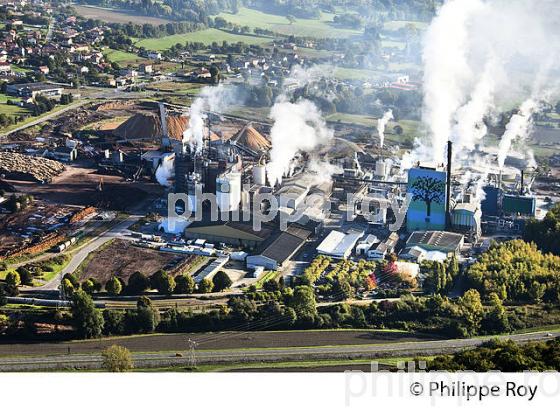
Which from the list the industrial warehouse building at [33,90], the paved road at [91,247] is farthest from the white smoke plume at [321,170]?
the industrial warehouse building at [33,90]

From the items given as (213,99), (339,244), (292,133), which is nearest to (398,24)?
(213,99)

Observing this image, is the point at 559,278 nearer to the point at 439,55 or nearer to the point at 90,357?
the point at 90,357

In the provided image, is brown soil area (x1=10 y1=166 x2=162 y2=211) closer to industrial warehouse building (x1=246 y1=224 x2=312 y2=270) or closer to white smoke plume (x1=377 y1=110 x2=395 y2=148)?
industrial warehouse building (x1=246 y1=224 x2=312 y2=270)

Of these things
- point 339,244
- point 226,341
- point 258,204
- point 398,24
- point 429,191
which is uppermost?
point 398,24

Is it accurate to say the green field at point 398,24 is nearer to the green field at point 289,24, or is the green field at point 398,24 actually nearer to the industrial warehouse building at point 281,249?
the green field at point 289,24

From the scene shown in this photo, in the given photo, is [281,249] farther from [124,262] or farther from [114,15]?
[114,15]

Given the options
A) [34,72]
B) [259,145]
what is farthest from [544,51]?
[34,72]
